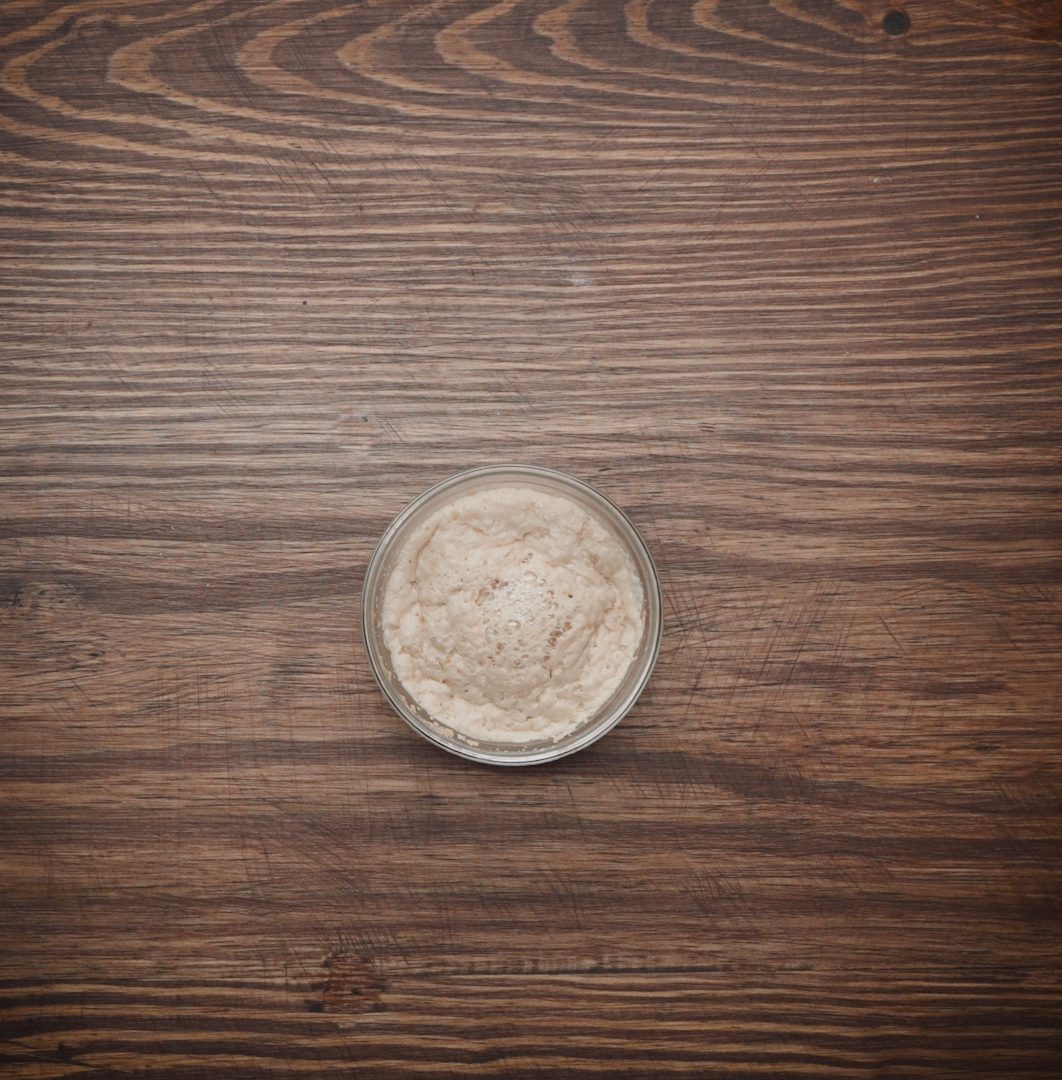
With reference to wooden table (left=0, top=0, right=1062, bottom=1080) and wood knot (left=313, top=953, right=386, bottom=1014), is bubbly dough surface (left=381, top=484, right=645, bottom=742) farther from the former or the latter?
wood knot (left=313, top=953, right=386, bottom=1014)

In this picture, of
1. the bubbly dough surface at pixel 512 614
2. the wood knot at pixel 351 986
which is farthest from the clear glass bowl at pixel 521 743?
the wood knot at pixel 351 986

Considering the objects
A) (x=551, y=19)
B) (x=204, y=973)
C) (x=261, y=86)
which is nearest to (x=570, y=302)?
(x=551, y=19)

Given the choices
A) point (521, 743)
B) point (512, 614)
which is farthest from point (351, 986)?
point (512, 614)

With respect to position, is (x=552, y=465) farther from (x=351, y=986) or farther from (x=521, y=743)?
(x=351, y=986)

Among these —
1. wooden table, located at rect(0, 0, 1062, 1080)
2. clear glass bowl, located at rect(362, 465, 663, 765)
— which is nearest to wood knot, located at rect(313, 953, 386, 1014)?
wooden table, located at rect(0, 0, 1062, 1080)

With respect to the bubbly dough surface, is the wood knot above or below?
below

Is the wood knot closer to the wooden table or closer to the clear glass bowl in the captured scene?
the wooden table
